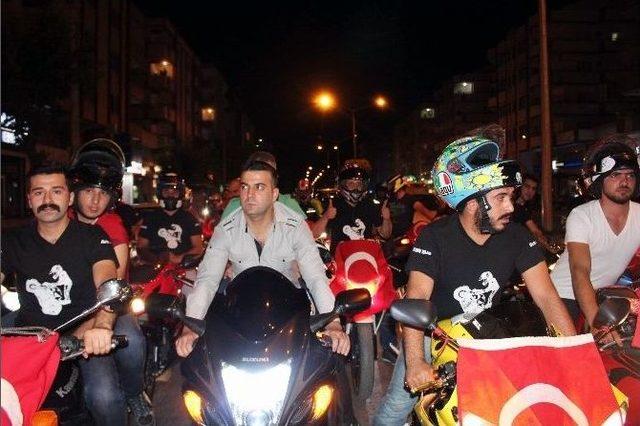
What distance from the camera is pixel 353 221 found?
866 cm

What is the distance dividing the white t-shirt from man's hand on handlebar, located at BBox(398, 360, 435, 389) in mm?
1954

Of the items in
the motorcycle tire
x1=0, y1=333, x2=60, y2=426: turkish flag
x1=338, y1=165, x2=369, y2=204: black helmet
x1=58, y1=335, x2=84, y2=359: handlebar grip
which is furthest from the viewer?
x1=338, y1=165, x2=369, y2=204: black helmet

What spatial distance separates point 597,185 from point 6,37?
24.9 m

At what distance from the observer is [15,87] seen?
25.3 metres

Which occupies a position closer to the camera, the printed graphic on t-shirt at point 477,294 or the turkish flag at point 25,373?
the turkish flag at point 25,373

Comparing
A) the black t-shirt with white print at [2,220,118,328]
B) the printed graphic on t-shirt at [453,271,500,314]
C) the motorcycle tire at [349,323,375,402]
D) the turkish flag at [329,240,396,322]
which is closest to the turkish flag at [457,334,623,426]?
the printed graphic on t-shirt at [453,271,500,314]

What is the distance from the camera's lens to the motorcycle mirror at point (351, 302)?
12.2 feet

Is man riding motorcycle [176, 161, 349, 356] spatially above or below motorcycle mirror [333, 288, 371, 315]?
above

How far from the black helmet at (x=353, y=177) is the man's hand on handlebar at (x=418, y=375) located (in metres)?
5.35

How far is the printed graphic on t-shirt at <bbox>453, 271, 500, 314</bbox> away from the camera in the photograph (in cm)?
360

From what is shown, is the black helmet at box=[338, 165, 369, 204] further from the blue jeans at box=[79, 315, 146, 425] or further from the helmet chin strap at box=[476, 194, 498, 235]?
the helmet chin strap at box=[476, 194, 498, 235]

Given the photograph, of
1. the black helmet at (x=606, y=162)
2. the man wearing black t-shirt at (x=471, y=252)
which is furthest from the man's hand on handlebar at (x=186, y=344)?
the black helmet at (x=606, y=162)

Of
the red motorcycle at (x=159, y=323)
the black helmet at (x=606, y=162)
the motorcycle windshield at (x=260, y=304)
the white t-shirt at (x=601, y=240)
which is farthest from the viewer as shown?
the red motorcycle at (x=159, y=323)

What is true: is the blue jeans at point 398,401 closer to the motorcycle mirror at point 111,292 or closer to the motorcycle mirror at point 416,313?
the motorcycle mirror at point 416,313
